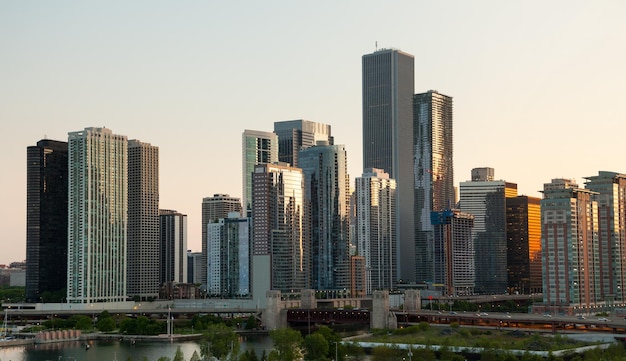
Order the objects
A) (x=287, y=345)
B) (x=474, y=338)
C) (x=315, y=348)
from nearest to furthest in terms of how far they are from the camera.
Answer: (x=287, y=345), (x=315, y=348), (x=474, y=338)

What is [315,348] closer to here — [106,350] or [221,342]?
[221,342]

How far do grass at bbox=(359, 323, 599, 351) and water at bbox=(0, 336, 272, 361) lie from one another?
83.5 feet

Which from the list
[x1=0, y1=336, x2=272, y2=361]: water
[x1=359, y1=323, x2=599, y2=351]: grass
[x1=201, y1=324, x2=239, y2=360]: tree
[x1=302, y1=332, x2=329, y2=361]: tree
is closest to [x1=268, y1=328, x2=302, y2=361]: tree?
[x1=302, y1=332, x2=329, y2=361]: tree

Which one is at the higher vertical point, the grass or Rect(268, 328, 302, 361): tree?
Rect(268, 328, 302, 361): tree

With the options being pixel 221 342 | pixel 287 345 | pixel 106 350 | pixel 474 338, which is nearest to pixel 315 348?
pixel 287 345

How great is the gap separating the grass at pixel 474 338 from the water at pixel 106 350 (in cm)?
2546

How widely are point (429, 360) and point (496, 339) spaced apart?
110 feet

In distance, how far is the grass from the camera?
15100 centimetres

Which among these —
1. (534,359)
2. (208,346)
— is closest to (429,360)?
(534,359)

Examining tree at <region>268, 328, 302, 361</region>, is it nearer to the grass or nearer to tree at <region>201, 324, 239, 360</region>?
tree at <region>201, 324, 239, 360</region>

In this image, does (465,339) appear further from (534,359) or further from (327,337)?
(534,359)

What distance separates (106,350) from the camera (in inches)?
7141

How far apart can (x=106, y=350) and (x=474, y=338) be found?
2788 inches

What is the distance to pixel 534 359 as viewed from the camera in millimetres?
130625
